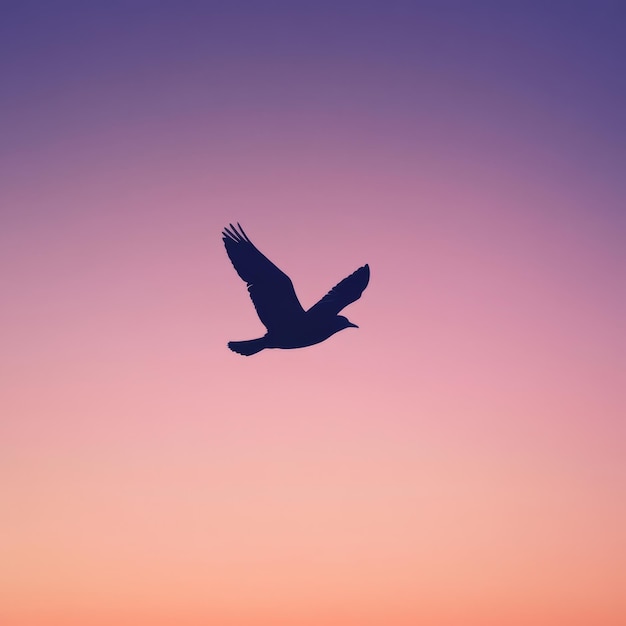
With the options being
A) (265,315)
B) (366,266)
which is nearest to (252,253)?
(265,315)

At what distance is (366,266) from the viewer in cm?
2381

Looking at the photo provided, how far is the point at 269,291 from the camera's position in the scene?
67.5ft

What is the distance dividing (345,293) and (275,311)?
284 centimetres

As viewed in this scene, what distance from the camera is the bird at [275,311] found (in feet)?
67.3

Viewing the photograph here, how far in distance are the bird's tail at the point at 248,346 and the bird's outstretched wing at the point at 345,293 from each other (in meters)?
1.67

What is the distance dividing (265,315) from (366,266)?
419 cm

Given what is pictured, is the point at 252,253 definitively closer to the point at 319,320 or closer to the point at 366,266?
the point at 319,320

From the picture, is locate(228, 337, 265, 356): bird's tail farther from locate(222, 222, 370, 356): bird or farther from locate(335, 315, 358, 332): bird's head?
locate(335, 315, 358, 332): bird's head

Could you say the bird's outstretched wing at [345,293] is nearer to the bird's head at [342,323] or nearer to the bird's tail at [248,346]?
the bird's head at [342,323]

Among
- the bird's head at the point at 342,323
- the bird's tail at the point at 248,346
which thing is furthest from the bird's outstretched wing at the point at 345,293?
the bird's tail at the point at 248,346

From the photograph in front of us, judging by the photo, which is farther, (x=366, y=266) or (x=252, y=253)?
(x=366, y=266)

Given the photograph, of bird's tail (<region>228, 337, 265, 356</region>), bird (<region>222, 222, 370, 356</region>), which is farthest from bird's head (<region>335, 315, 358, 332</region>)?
bird's tail (<region>228, 337, 265, 356</region>)

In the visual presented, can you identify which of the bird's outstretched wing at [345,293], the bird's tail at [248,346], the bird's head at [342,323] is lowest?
the bird's tail at [248,346]

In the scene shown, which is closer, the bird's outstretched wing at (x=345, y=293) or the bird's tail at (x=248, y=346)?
the bird's tail at (x=248, y=346)
